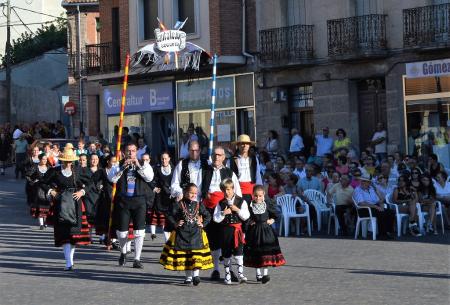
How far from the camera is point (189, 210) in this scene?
13.5m

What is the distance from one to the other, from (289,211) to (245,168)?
625 cm

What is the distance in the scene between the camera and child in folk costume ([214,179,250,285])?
13.5 metres

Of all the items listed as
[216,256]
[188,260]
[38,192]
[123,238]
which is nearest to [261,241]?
[216,256]

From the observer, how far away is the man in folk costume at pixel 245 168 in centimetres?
1454

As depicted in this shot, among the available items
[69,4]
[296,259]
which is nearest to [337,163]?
[296,259]

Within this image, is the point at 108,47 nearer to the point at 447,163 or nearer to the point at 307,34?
the point at 307,34

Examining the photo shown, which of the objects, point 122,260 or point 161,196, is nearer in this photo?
point 122,260

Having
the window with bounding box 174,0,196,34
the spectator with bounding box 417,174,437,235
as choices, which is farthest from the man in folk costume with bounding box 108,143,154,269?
the window with bounding box 174,0,196,34

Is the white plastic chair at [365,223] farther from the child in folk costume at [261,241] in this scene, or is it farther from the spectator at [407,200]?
the child in folk costume at [261,241]

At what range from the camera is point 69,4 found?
45.5 m

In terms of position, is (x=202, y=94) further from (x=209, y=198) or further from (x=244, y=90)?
(x=209, y=198)

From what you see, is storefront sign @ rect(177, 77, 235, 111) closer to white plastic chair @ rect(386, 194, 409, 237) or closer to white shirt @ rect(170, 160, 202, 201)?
white plastic chair @ rect(386, 194, 409, 237)

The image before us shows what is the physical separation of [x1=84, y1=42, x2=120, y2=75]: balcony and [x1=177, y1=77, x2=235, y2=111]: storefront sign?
126 inches

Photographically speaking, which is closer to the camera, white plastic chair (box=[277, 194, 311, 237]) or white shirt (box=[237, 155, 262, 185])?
white shirt (box=[237, 155, 262, 185])
